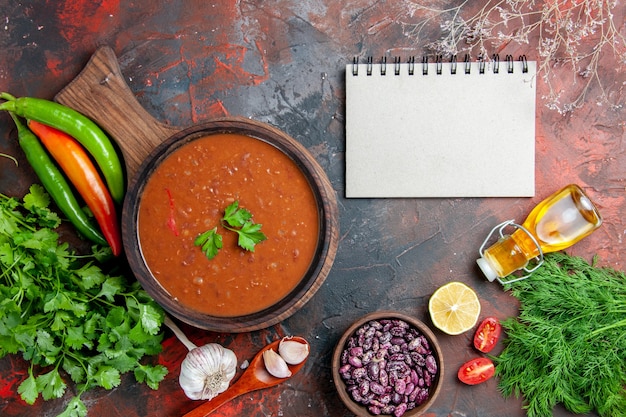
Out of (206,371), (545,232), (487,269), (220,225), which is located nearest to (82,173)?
(220,225)

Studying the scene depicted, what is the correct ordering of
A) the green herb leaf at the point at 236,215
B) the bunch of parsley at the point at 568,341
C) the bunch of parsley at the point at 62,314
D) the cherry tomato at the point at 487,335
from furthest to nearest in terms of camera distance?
the cherry tomato at the point at 487,335 → the bunch of parsley at the point at 568,341 → the bunch of parsley at the point at 62,314 → the green herb leaf at the point at 236,215

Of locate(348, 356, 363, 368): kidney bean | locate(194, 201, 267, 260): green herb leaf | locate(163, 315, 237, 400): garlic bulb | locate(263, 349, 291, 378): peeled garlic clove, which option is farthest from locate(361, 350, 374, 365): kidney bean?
locate(194, 201, 267, 260): green herb leaf

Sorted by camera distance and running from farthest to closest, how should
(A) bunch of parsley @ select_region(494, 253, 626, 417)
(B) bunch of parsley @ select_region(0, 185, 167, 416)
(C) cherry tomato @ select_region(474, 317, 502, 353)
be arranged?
(C) cherry tomato @ select_region(474, 317, 502, 353), (A) bunch of parsley @ select_region(494, 253, 626, 417), (B) bunch of parsley @ select_region(0, 185, 167, 416)

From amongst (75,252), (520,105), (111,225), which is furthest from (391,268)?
(75,252)

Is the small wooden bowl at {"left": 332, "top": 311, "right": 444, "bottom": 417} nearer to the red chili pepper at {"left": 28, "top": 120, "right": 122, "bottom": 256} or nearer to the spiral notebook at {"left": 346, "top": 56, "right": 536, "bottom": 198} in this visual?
the spiral notebook at {"left": 346, "top": 56, "right": 536, "bottom": 198}

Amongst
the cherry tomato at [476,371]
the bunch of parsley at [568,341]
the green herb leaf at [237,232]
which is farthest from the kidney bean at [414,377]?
the green herb leaf at [237,232]

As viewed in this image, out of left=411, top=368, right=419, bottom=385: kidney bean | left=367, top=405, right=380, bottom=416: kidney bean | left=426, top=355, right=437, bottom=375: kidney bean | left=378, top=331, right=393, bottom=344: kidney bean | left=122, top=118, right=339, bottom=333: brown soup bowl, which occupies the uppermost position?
left=122, top=118, right=339, bottom=333: brown soup bowl

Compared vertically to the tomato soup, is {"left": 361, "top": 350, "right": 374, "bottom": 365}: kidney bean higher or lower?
lower

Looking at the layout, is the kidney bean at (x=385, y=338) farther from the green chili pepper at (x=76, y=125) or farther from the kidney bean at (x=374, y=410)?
the green chili pepper at (x=76, y=125)

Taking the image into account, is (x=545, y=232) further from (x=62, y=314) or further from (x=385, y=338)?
(x=62, y=314)
